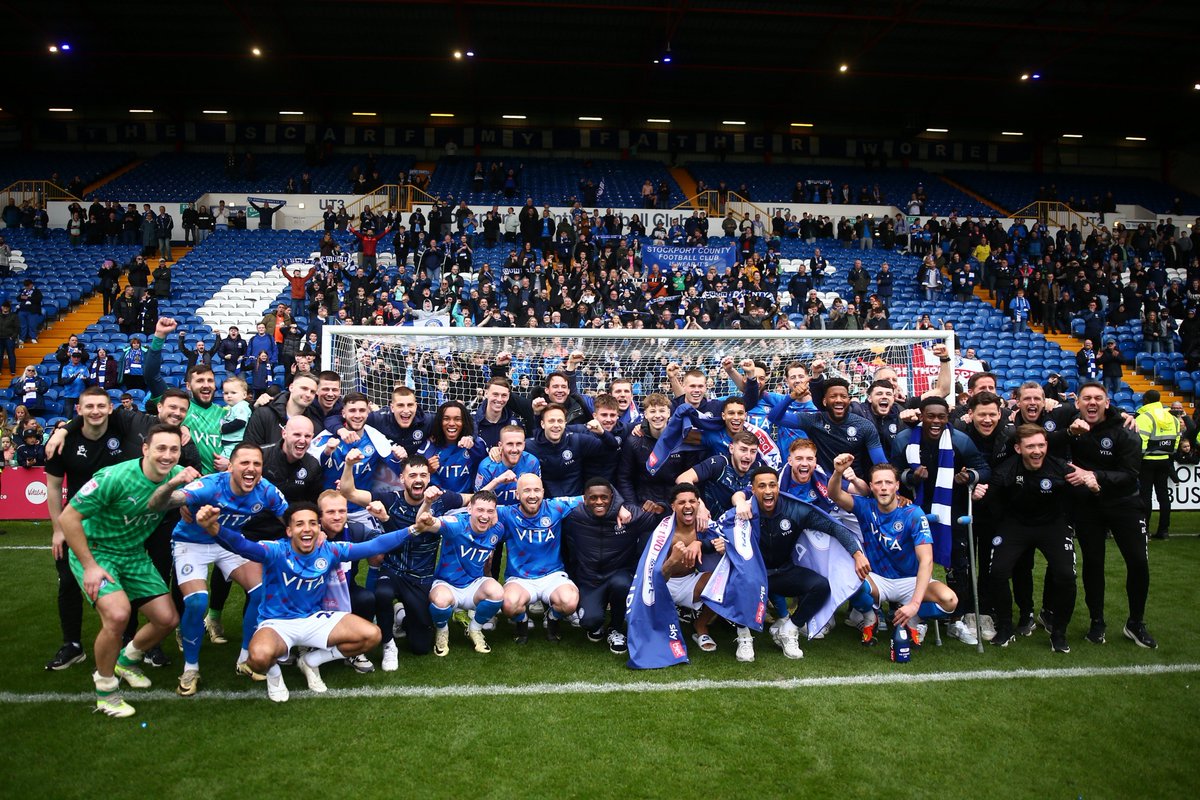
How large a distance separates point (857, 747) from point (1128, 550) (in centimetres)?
343

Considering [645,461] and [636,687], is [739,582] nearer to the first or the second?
[636,687]

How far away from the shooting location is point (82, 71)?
93.9 ft

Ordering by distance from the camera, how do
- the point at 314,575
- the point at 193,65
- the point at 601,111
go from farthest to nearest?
1. the point at 601,111
2. the point at 193,65
3. the point at 314,575

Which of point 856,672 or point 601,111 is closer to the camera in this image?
point 856,672

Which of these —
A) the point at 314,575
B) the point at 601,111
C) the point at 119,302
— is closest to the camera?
the point at 314,575

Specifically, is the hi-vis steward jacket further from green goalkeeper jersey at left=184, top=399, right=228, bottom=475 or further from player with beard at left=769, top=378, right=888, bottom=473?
green goalkeeper jersey at left=184, top=399, right=228, bottom=475

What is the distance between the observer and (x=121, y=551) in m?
5.45

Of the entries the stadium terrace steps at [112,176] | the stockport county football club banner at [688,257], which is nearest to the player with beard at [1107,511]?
the stockport county football club banner at [688,257]

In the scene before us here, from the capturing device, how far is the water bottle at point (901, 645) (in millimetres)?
6301

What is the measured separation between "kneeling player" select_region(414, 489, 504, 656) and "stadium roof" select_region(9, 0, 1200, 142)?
20.1 m

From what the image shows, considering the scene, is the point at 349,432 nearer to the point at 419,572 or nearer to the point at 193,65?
the point at 419,572

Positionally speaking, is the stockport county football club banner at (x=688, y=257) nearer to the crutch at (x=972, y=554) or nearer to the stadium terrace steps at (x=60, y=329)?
the stadium terrace steps at (x=60, y=329)

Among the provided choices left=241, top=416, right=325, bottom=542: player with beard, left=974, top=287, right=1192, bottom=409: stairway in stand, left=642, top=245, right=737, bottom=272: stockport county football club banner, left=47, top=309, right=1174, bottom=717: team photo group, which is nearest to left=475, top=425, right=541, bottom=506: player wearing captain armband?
left=47, top=309, right=1174, bottom=717: team photo group

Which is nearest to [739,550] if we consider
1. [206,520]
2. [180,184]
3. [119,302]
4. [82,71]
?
[206,520]
